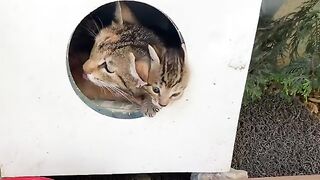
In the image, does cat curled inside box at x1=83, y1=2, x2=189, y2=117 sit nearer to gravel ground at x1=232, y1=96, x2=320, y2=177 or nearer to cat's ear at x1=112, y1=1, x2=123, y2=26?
cat's ear at x1=112, y1=1, x2=123, y2=26

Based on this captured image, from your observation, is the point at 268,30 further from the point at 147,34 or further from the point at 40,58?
the point at 40,58

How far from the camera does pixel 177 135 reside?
966 millimetres

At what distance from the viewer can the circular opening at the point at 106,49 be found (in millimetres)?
858

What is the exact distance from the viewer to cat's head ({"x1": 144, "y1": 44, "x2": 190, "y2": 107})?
2.94 feet

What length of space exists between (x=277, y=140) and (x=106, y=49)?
1.27 feet

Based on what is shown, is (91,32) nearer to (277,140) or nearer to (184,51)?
(184,51)

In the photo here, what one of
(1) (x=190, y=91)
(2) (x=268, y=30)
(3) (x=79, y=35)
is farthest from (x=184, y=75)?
(2) (x=268, y=30)

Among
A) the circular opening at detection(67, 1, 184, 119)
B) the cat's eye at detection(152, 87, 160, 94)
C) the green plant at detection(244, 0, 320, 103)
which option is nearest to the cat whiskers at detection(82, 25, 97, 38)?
the circular opening at detection(67, 1, 184, 119)

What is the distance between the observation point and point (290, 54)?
111 centimetres

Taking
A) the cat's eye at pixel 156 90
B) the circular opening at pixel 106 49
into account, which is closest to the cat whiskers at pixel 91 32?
the circular opening at pixel 106 49

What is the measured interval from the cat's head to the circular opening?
0.01m

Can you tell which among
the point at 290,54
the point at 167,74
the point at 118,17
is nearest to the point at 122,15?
the point at 118,17

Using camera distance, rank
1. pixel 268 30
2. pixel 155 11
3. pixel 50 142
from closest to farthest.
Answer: pixel 155 11, pixel 50 142, pixel 268 30

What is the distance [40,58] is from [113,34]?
11cm
